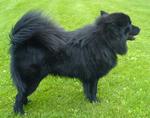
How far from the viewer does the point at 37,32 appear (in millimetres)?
6910

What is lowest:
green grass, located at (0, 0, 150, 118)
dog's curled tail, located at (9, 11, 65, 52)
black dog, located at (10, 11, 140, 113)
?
green grass, located at (0, 0, 150, 118)

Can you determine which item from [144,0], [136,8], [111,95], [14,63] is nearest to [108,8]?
[136,8]

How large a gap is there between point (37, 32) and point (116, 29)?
1.58 meters

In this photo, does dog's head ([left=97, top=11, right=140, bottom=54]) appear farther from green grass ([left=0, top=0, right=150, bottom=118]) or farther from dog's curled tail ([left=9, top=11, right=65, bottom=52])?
green grass ([left=0, top=0, right=150, bottom=118])

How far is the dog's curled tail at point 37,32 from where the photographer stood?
680 cm

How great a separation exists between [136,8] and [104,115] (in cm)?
1488

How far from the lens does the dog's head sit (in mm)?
7133

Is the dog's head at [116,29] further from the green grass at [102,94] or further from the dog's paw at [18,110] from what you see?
the dog's paw at [18,110]

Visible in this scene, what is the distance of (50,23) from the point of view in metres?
7.14

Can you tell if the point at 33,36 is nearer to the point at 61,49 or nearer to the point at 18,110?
the point at 61,49

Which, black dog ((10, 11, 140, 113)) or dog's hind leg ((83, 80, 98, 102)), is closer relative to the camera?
black dog ((10, 11, 140, 113))

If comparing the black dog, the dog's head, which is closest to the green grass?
the black dog

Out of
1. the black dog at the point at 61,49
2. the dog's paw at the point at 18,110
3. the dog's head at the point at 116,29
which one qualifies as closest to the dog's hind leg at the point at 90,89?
the black dog at the point at 61,49

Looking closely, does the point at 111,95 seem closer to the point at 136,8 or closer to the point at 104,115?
the point at 104,115
